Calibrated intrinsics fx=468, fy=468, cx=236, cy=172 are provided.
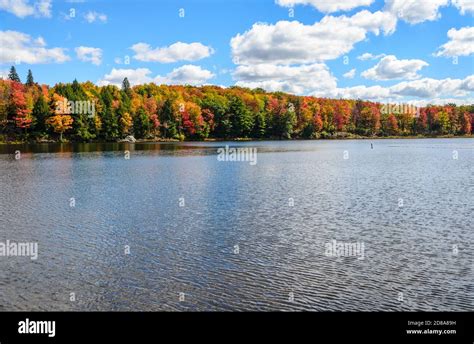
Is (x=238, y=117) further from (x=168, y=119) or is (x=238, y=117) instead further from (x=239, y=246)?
(x=239, y=246)

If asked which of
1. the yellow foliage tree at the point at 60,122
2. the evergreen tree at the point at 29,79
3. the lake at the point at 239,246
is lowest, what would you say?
the lake at the point at 239,246

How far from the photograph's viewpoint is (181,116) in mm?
139250

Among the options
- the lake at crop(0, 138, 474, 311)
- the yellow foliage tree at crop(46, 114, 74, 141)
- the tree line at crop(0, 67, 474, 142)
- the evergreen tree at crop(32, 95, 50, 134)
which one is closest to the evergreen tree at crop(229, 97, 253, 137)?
the tree line at crop(0, 67, 474, 142)

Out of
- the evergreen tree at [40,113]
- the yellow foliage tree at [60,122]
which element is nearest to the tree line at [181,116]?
the evergreen tree at [40,113]

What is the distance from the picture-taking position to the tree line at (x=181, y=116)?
114m

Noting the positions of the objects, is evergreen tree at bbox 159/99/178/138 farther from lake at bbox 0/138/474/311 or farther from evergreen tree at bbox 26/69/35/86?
lake at bbox 0/138/474/311

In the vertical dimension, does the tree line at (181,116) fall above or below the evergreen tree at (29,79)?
below

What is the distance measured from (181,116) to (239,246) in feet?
402

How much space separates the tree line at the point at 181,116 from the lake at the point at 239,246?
82.1m

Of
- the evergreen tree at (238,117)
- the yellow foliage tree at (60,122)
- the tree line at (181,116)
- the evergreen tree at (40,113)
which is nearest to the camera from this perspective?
the evergreen tree at (40,113)

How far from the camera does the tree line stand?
114m

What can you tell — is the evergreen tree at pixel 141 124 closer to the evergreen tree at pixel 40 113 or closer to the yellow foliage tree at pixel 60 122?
the yellow foliage tree at pixel 60 122

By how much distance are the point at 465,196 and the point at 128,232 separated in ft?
73.5

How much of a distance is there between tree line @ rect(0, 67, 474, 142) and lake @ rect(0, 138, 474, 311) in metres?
82.1
